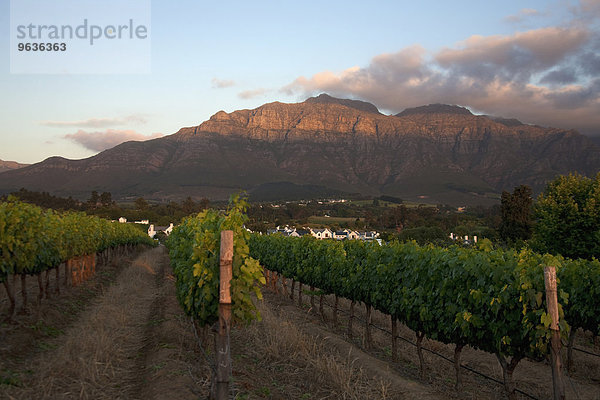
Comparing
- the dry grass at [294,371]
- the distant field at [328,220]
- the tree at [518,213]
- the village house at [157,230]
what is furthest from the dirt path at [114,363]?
the distant field at [328,220]

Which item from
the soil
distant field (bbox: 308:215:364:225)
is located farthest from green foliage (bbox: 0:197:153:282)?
distant field (bbox: 308:215:364:225)

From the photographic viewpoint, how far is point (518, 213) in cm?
4903

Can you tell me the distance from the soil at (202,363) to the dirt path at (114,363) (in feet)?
0.08

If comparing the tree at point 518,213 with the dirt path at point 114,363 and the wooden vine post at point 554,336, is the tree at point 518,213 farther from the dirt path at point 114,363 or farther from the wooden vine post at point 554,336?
the wooden vine post at point 554,336

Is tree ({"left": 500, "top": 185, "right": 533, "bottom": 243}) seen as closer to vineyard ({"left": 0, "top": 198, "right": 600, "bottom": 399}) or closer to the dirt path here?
vineyard ({"left": 0, "top": 198, "right": 600, "bottom": 399})

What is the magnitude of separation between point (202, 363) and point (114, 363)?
69.6 inches

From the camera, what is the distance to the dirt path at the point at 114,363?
7.11 meters

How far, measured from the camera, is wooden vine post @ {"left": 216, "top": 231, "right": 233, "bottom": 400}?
5.93 metres

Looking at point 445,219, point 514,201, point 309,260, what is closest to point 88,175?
point 445,219

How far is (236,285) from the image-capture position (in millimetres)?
6824

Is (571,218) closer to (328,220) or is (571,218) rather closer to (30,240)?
(30,240)

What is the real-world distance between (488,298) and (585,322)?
3.54m

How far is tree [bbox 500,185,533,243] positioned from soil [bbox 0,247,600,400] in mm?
37057

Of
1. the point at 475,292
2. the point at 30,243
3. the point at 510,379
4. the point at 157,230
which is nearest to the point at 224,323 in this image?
the point at 475,292
